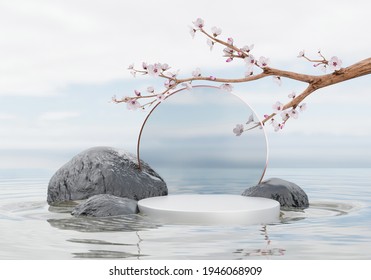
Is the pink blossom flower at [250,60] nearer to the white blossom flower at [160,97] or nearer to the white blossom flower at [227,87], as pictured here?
the white blossom flower at [227,87]

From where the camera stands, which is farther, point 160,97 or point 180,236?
point 160,97

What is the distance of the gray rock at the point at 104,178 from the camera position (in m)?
5.39

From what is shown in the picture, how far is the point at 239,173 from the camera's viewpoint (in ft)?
17.6

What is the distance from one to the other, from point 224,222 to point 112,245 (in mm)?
1099

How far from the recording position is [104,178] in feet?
17.8

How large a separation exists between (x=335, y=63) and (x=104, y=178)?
2.63 m

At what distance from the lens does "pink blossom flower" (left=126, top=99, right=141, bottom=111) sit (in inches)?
195

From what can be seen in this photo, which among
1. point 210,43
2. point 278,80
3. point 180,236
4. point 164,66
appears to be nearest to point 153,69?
point 164,66

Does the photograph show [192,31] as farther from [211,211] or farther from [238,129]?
[211,211]

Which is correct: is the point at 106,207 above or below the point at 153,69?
below

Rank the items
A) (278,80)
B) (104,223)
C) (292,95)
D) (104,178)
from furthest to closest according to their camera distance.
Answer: (104,178) < (292,95) < (278,80) < (104,223)

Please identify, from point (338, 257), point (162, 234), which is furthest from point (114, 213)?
point (338, 257)

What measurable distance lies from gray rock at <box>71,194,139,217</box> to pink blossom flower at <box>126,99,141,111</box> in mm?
950

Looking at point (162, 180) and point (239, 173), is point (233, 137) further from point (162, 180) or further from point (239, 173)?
point (162, 180)
